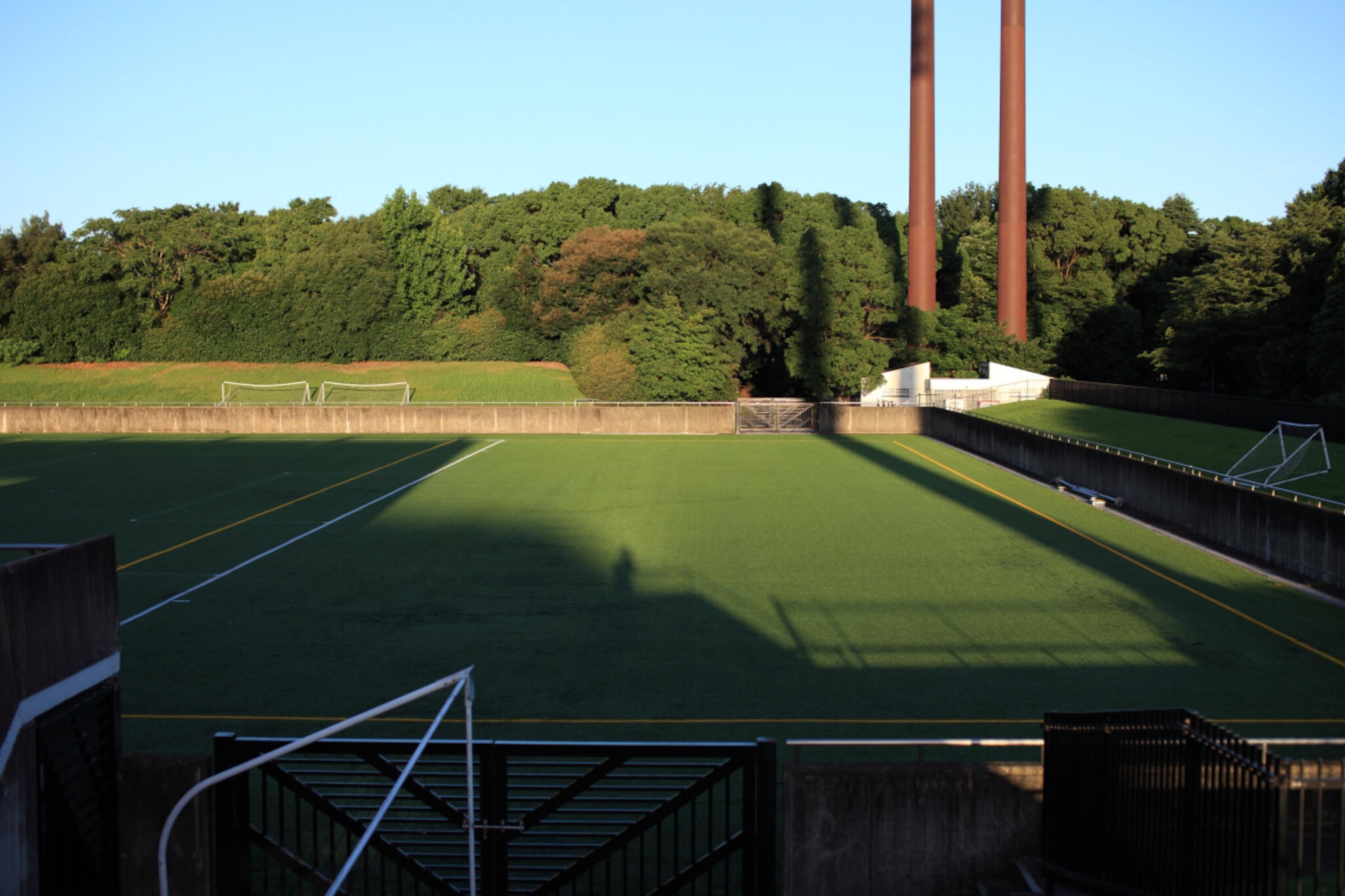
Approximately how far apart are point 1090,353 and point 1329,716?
64.5 metres

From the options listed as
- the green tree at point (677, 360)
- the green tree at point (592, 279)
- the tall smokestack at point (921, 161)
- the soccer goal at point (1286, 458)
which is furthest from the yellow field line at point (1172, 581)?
the green tree at point (592, 279)

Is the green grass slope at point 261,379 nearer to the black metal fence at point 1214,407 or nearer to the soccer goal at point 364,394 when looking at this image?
the soccer goal at point 364,394

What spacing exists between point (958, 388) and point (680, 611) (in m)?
47.1

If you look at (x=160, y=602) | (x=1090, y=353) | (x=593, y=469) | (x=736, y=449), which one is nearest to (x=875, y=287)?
(x=1090, y=353)

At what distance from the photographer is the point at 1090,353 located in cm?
7250

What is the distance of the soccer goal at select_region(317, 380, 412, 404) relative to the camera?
67188 millimetres

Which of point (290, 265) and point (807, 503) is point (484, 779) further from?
point (290, 265)

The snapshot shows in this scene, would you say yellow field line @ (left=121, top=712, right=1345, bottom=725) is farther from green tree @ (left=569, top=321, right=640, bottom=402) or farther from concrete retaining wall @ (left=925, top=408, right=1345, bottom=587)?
green tree @ (left=569, top=321, right=640, bottom=402)

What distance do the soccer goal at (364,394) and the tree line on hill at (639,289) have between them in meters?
7.29

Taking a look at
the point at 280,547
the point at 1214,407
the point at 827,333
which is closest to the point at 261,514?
the point at 280,547

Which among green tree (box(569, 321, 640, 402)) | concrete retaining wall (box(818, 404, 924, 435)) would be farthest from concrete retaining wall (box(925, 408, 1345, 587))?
green tree (box(569, 321, 640, 402))

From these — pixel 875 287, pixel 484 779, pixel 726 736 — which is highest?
pixel 875 287

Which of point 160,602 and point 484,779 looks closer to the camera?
point 484,779

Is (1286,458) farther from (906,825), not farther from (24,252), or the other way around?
(24,252)
